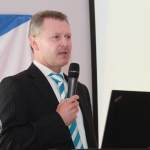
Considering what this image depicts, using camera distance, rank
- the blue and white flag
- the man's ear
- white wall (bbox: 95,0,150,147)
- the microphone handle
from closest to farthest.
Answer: the microphone handle < the man's ear < the blue and white flag < white wall (bbox: 95,0,150,147)

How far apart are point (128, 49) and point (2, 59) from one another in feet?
3.51

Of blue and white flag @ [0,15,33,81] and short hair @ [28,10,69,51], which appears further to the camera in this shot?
blue and white flag @ [0,15,33,81]

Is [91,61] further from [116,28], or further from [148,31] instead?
[148,31]

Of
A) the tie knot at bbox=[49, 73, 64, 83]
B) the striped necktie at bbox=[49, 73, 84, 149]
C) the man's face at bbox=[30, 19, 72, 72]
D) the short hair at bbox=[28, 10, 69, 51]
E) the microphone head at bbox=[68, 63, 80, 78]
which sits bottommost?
the striped necktie at bbox=[49, 73, 84, 149]

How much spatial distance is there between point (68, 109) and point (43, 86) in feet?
0.80

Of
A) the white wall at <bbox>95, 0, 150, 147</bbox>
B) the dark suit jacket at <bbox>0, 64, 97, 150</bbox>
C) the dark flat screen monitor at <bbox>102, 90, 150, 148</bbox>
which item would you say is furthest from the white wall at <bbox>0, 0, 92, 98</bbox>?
the dark flat screen monitor at <bbox>102, 90, 150, 148</bbox>

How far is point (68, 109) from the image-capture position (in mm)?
1718

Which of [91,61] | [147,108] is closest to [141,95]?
[147,108]

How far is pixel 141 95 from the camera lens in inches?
56.5

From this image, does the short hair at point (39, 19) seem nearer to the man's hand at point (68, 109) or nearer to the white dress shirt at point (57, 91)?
the white dress shirt at point (57, 91)

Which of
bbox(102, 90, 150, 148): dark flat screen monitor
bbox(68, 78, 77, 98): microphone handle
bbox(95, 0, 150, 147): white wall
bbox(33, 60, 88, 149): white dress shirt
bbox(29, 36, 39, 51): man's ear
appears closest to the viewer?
bbox(102, 90, 150, 148): dark flat screen monitor

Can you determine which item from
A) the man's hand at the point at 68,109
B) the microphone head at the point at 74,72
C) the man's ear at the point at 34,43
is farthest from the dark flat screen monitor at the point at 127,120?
the man's ear at the point at 34,43

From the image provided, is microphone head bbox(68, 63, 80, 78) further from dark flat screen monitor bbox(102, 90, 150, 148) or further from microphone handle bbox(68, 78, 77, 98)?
dark flat screen monitor bbox(102, 90, 150, 148)

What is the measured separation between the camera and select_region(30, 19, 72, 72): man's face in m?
1.97
